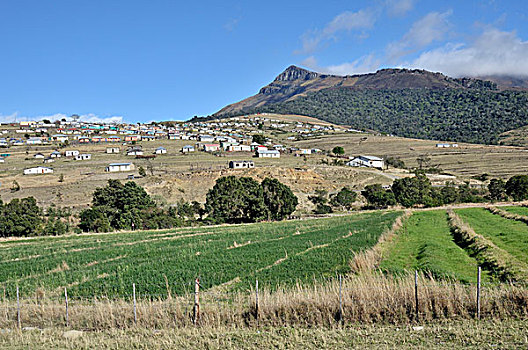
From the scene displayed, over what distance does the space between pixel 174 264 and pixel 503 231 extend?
23.6 metres

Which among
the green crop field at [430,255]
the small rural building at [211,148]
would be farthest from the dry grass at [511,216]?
the small rural building at [211,148]

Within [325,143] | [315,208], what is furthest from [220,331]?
[325,143]

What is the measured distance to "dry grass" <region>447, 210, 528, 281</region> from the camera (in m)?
16.6

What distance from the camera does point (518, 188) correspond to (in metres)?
65.7

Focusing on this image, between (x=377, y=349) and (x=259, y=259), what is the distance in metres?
13.3

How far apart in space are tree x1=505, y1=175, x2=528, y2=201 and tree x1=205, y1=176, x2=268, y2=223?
131 ft

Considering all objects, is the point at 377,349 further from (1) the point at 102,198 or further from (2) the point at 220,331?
(1) the point at 102,198

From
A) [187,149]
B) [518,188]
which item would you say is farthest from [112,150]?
[518,188]

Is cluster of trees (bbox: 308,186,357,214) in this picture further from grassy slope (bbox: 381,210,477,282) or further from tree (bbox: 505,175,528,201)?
grassy slope (bbox: 381,210,477,282)

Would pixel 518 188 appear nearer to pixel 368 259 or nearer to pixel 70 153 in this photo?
pixel 368 259

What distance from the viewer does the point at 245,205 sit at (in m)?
59.7

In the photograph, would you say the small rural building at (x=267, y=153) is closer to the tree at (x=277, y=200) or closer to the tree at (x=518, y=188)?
the tree at (x=277, y=200)

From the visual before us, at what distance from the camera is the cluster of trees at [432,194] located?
65.9 m

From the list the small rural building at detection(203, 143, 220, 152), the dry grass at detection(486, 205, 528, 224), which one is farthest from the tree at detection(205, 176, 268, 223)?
the small rural building at detection(203, 143, 220, 152)
